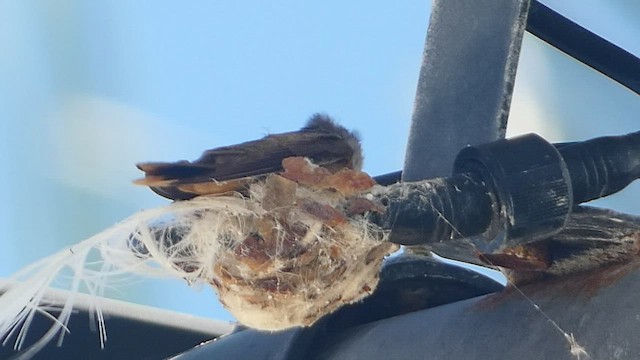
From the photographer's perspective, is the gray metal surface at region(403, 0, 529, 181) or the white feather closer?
the white feather

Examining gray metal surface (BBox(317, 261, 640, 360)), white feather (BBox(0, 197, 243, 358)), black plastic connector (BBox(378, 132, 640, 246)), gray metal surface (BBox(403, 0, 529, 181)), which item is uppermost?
gray metal surface (BBox(403, 0, 529, 181))

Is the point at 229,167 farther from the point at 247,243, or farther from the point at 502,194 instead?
the point at 502,194

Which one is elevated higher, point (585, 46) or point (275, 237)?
point (585, 46)

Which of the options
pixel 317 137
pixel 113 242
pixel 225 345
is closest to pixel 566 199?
pixel 317 137

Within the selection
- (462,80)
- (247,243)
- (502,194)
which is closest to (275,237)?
(247,243)

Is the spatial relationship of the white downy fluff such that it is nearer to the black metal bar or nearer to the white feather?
the white feather

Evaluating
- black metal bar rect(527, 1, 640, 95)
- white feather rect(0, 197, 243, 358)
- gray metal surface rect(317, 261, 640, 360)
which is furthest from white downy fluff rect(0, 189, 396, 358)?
black metal bar rect(527, 1, 640, 95)

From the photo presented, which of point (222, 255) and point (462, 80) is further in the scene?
point (462, 80)
